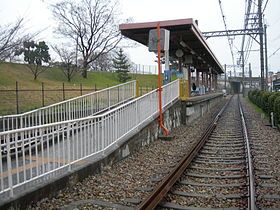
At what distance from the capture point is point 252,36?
33.8 metres

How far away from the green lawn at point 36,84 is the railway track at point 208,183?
515 inches

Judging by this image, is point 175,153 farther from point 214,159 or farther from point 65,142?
point 65,142

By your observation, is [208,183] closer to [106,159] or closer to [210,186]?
[210,186]

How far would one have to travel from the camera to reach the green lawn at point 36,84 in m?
25.8

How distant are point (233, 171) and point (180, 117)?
32.5 feet

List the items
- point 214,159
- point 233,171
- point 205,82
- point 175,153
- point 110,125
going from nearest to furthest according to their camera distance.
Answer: point 233,171, point 110,125, point 214,159, point 175,153, point 205,82

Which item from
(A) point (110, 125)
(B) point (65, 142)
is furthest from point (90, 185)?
(A) point (110, 125)

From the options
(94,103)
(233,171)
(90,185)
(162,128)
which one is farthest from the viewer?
(94,103)

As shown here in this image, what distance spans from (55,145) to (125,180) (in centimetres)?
170

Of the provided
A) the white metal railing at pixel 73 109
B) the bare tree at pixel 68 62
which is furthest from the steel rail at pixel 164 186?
the bare tree at pixel 68 62

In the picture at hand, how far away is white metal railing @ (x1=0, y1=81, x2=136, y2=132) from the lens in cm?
1013

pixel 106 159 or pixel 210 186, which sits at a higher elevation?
pixel 106 159

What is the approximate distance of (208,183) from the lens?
7.54 m

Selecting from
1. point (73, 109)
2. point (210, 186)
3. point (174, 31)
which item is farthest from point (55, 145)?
point (174, 31)
